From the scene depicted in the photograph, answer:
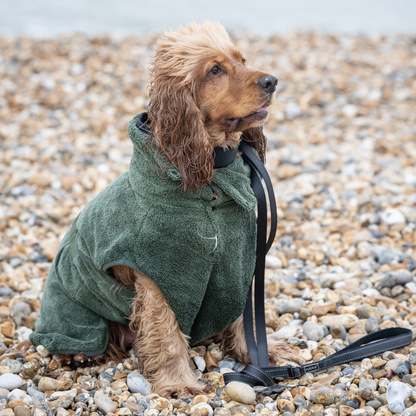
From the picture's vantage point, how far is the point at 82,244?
3025 millimetres

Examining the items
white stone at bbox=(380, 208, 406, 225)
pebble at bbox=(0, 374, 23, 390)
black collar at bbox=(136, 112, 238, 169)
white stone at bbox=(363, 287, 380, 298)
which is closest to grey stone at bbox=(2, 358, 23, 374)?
pebble at bbox=(0, 374, 23, 390)

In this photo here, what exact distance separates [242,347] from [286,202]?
7.54 ft

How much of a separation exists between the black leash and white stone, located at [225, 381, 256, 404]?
0.50ft

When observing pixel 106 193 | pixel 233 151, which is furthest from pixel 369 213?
pixel 106 193

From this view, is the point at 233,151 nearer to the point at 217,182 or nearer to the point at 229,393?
the point at 217,182

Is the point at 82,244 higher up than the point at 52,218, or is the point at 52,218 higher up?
the point at 82,244

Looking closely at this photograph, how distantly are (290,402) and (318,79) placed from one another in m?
6.80

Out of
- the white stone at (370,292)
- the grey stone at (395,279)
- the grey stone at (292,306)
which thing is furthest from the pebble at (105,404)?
the grey stone at (395,279)

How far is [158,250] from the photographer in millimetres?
2682

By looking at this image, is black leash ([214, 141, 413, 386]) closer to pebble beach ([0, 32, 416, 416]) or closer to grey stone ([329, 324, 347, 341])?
pebble beach ([0, 32, 416, 416])

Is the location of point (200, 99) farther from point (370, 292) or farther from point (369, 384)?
point (370, 292)

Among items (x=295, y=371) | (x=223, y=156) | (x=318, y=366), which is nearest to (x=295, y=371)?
(x=295, y=371)

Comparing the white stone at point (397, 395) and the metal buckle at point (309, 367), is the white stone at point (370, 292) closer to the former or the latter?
the metal buckle at point (309, 367)

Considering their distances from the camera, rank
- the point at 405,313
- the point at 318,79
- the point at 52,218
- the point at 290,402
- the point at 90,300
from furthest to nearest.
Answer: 1. the point at 318,79
2. the point at 52,218
3. the point at 405,313
4. the point at 90,300
5. the point at 290,402
